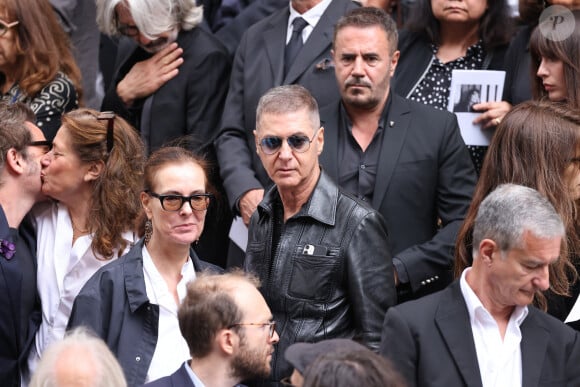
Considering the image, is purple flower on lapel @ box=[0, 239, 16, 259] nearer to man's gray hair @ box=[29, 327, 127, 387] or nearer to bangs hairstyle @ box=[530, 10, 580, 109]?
man's gray hair @ box=[29, 327, 127, 387]

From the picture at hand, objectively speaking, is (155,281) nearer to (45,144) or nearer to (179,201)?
(179,201)

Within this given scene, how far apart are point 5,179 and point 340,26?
1859mm

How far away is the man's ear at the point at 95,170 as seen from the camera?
6094 millimetres

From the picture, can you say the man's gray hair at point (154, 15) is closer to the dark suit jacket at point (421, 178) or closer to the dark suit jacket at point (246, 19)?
the dark suit jacket at point (246, 19)

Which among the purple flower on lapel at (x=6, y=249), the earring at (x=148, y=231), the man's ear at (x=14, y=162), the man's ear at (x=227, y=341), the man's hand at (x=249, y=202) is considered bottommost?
the man's hand at (x=249, y=202)

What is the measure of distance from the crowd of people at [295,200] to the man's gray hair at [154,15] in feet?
0.04

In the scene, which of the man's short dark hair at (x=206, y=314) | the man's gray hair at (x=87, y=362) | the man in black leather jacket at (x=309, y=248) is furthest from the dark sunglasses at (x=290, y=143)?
the man's gray hair at (x=87, y=362)

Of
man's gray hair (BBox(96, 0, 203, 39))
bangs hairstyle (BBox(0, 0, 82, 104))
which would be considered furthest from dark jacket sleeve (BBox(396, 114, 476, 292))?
bangs hairstyle (BBox(0, 0, 82, 104))

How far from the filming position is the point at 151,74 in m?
7.16

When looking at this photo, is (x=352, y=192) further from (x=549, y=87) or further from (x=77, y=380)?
(x=77, y=380)

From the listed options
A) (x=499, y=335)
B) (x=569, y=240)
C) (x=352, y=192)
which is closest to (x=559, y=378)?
(x=499, y=335)

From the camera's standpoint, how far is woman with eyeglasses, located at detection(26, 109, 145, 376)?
596cm

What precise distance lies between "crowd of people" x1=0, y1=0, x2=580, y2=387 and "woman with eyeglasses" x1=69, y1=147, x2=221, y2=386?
11 millimetres

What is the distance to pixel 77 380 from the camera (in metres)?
4.31
